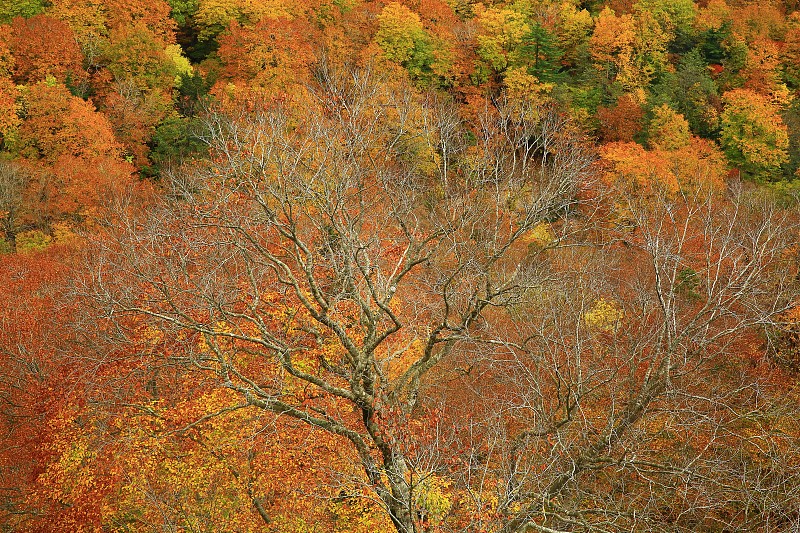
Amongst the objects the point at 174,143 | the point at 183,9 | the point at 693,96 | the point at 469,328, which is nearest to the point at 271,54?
the point at 174,143

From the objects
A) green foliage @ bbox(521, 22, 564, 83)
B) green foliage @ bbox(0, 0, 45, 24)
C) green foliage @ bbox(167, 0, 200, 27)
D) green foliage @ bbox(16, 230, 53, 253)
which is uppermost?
green foliage @ bbox(0, 0, 45, 24)

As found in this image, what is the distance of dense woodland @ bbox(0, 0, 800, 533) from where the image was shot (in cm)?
1048

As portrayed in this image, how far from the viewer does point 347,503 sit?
15820 millimetres

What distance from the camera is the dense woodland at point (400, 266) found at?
10477 mm

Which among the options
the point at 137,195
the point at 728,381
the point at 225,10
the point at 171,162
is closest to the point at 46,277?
the point at 137,195

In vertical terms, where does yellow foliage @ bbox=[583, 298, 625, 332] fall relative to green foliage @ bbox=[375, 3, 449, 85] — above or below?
below

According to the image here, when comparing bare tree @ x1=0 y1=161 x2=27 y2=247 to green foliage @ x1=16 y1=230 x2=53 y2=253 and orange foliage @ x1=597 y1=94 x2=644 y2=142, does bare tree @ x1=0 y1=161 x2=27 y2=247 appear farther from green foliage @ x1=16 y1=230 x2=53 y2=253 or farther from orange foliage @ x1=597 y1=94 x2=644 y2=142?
orange foliage @ x1=597 y1=94 x2=644 y2=142

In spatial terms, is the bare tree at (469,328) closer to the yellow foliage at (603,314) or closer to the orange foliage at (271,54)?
the yellow foliage at (603,314)

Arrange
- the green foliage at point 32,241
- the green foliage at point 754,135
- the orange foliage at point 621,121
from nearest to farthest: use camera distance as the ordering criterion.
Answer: the green foliage at point 32,241, the green foliage at point 754,135, the orange foliage at point 621,121

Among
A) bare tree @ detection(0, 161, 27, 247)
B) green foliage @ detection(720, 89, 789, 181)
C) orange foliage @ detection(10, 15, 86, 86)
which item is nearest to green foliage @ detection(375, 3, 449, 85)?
green foliage @ detection(720, 89, 789, 181)

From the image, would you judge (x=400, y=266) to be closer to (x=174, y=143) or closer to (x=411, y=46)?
(x=174, y=143)

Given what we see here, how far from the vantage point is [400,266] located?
19.9 m

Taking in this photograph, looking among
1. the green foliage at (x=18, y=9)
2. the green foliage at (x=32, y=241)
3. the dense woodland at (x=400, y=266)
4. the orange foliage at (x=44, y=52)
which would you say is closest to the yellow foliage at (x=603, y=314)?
the dense woodland at (x=400, y=266)

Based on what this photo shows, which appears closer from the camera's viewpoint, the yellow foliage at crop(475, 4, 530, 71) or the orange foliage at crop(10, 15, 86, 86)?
the orange foliage at crop(10, 15, 86, 86)
